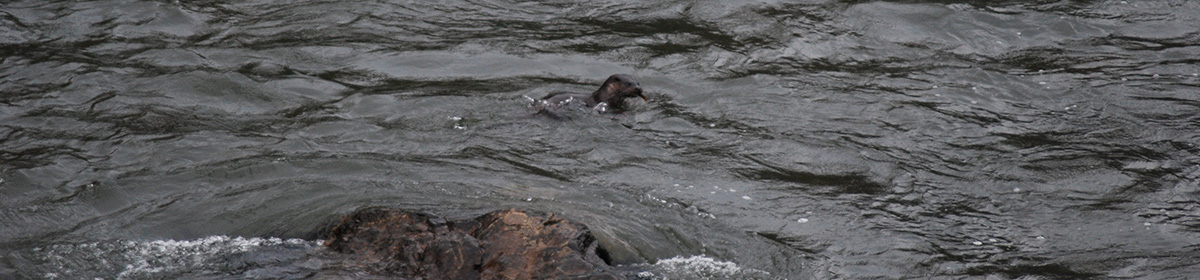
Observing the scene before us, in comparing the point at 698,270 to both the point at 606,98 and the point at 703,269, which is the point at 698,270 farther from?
the point at 606,98

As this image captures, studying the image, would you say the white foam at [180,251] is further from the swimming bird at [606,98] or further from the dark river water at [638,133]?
the swimming bird at [606,98]

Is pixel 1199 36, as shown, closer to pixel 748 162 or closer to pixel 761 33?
pixel 761 33

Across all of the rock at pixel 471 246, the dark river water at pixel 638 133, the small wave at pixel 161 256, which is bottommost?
the dark river water at pixel 638 133

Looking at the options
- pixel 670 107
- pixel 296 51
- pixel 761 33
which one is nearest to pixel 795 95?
pixel 670 107

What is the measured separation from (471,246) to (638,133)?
106 inches

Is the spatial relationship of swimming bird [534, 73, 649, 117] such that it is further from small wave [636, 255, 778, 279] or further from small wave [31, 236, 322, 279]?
small wave [31, 236, 322, 279]

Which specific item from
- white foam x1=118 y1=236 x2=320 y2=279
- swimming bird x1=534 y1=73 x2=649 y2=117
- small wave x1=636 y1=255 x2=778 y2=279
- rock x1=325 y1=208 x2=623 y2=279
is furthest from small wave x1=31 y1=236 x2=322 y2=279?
swimming bird x1=534 y1=73 x2=649 y2=117

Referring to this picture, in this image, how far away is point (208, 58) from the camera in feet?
27.9

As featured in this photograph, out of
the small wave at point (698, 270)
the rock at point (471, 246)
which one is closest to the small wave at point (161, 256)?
the rock at point (471, 246)

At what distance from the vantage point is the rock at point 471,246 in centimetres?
461

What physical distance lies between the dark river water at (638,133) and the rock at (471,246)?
0.21 metres

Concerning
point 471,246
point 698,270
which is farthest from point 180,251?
Answer: point 698,270

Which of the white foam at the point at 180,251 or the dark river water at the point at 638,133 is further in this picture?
the dark river water at the point at 638,133

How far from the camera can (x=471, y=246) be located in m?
4.74
